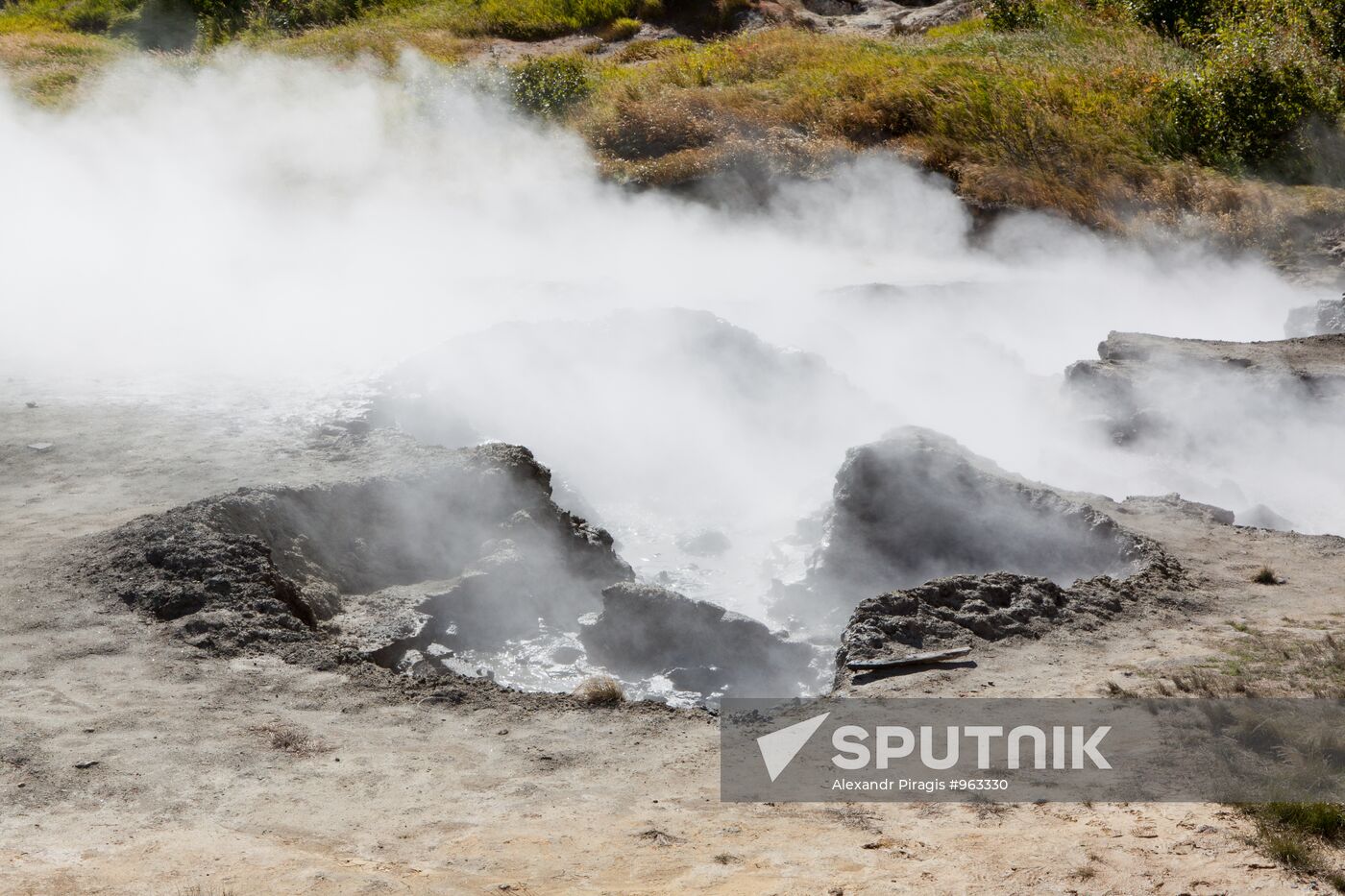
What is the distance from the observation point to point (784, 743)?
457 cm

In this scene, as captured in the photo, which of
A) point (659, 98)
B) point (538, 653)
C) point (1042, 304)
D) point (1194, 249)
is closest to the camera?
point (538, 653)

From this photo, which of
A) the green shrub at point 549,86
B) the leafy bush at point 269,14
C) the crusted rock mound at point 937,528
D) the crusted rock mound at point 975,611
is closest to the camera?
the crusted rock mound at point 975,611

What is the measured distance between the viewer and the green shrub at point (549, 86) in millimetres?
16808

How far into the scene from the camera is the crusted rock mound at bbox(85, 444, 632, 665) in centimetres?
548

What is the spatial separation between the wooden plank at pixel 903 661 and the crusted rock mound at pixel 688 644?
815mm

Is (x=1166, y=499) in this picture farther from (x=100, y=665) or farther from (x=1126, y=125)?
(x=1126, y=125)

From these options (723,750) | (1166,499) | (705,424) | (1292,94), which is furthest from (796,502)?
(1292,94)

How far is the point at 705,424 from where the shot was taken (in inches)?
361

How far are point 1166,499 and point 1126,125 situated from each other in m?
9.61

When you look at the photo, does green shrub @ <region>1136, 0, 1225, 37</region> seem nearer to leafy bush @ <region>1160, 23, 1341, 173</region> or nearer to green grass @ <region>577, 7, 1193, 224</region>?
green grass @ <region>577, 7, 1193, 224</region>

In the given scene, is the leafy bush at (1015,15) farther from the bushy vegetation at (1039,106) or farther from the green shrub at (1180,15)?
the green shrub at (1180,15)

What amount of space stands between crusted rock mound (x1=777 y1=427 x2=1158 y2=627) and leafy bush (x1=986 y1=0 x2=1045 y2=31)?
14692mm

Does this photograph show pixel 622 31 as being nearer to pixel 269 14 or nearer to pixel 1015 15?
pixel 269 14

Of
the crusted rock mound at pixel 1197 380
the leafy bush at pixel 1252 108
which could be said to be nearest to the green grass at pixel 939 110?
the leafy bush at pixel 1252 108
